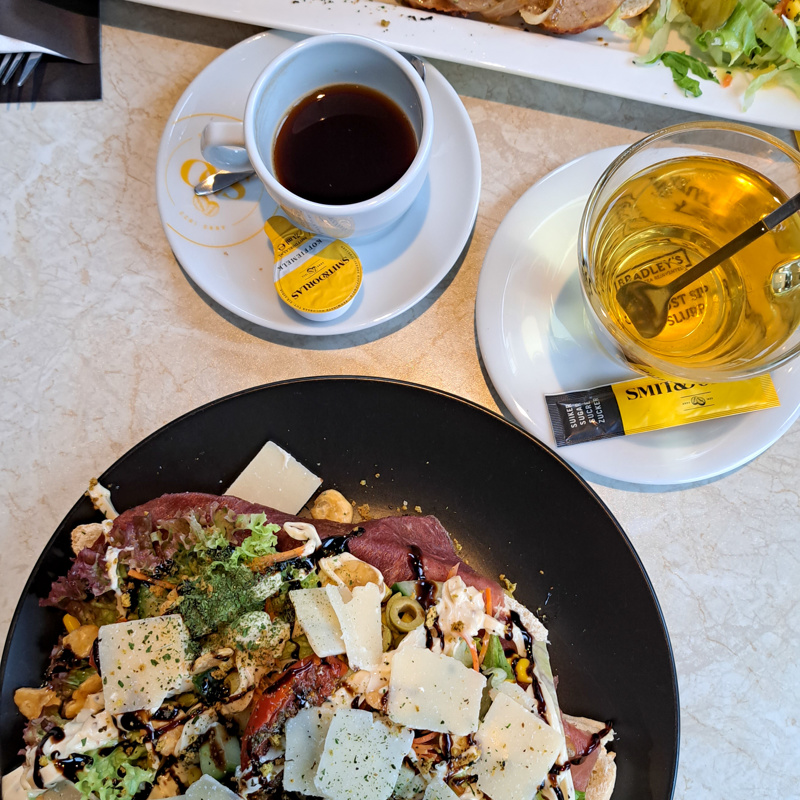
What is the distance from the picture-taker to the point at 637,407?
4.59 ft

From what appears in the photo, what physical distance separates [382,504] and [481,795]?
0.62 metres

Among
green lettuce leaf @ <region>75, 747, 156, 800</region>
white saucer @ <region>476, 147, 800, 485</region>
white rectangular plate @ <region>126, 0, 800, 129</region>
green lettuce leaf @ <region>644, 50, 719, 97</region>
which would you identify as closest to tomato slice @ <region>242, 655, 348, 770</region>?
green lettuce leaf @ <region>75, 747, 156, 800</region>

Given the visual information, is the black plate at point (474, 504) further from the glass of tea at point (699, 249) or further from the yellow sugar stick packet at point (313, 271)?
the glass of tea at point (699, 249)

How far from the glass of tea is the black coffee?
440 mm

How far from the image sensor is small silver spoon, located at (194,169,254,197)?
1476 millimetres

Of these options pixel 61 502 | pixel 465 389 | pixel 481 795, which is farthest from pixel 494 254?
pixel 61 502

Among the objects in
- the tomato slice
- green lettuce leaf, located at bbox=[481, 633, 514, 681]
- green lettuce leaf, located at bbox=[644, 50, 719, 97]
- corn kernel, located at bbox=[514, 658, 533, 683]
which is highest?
green lettuce leaf, located at bbox=[644, 50, 719, 97]

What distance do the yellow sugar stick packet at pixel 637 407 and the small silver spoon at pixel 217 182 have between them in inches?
35.0

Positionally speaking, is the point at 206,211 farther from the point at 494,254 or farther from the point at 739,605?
the point at 739,605

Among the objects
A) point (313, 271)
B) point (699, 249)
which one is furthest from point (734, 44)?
point (313, 271)

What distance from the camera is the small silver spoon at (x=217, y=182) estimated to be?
1476 mm

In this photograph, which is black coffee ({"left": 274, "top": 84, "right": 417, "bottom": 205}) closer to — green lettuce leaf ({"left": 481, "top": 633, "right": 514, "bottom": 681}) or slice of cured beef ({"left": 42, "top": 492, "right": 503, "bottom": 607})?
slice of cured beef ({"left": 42, "top": 492, "right": 503, "bottom": 607})

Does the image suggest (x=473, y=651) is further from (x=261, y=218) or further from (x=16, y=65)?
(x=16, y=65)

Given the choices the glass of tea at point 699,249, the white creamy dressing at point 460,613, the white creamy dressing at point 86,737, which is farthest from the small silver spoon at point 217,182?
the white creamy dressing at point 86,737
